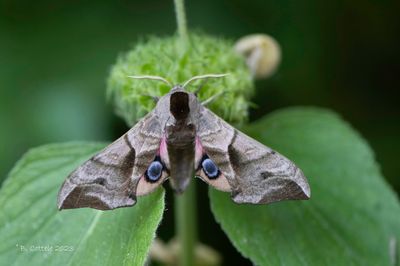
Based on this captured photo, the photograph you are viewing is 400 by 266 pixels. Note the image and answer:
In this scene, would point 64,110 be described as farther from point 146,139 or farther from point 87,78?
point 146,139

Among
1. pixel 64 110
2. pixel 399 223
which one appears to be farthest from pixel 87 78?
pixel 399 223

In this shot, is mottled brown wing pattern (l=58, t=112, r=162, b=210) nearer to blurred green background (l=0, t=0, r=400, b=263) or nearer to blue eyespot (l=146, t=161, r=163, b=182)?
blue eyespot (l=146, t=161, r=163, b=182)

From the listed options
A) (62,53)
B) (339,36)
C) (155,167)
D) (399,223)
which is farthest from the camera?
(339,36)

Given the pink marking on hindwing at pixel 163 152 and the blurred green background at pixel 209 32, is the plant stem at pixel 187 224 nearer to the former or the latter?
the pink marking on hindwing at pixel 163 152

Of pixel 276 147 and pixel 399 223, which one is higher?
pixel 276 147

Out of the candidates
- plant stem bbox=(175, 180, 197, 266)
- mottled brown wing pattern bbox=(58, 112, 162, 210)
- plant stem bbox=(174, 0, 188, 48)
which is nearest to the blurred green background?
plant stem bbox=(175, 180, 197, 266)

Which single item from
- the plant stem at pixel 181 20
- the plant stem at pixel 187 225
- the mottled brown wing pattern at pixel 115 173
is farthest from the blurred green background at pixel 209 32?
the mottled brown wing pattern at pixel 115 173

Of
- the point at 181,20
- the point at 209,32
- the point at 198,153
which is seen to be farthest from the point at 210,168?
the point at 209,32
